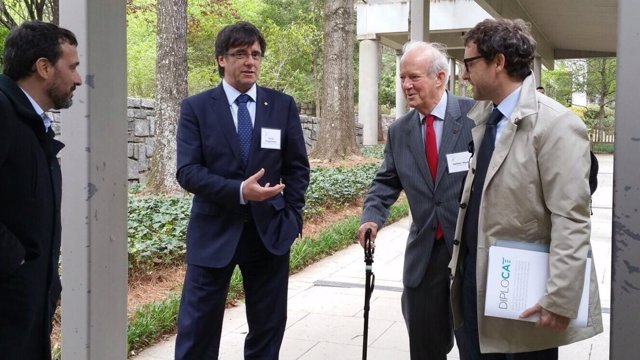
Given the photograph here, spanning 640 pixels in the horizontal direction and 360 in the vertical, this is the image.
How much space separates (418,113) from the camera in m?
3.42

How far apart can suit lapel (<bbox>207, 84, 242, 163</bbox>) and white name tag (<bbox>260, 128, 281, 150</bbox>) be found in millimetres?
129

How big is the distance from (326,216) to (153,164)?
10.1 feet

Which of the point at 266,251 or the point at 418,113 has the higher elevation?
the point at 418,113

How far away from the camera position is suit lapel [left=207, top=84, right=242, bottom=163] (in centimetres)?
329

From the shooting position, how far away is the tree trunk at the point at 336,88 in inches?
642

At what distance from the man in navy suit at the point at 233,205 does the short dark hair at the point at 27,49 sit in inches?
35.2

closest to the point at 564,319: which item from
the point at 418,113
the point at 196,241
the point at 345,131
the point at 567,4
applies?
the point at 418,113

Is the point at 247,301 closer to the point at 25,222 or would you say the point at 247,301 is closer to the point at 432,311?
the point at 432,311

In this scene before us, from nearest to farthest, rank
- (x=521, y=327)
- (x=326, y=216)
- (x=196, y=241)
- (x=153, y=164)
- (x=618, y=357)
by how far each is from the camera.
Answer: (x=618, y=357) < (x=521, y=327) < (x=196, y=241) < (x=326, y=216) < (x=153, y=164)

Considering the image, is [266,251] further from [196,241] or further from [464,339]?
[464,339]

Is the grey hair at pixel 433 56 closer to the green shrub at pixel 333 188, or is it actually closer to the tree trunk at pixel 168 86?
the green shrub at pixel 333 188

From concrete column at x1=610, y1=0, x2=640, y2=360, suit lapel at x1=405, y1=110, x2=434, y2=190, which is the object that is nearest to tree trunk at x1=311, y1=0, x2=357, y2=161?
suit lapel at x1=405, y1=110, x2=434, y2=190

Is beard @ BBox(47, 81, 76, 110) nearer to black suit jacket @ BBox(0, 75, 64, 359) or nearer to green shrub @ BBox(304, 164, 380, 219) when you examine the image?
black suit jacket @ BBox(0, 75, 64, 359)

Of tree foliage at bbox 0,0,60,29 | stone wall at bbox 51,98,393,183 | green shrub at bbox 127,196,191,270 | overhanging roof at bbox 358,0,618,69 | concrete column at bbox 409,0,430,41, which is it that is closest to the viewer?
green shrub at bbox 127,196,191,270
